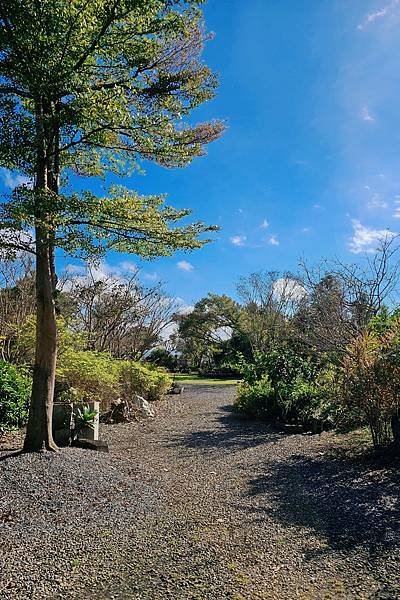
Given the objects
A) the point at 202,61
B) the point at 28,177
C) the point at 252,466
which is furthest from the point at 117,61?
the point at 252,466

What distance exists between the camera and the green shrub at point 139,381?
11148mm

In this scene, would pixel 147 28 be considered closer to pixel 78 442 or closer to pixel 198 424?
pixel 78 442

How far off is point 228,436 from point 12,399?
3.96 metres

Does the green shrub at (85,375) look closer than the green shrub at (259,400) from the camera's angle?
Yes

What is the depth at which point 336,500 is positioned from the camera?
4125mm

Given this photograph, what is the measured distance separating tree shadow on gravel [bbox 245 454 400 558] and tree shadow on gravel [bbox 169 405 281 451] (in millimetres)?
1456

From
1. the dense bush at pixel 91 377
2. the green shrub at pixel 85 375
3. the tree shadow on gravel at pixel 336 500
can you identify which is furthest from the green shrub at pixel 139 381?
the tree shadow on gravel at pixel 336 500

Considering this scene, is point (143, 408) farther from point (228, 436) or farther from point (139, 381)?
point (228, 436)

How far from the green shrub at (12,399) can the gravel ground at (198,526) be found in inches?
52.3

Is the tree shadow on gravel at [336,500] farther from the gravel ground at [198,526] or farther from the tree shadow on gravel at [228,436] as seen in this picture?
the tree shadow on gravel at [228,436]

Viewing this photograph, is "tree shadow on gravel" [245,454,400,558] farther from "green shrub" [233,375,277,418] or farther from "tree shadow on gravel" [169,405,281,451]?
"green shrub" [233,375,277,418]

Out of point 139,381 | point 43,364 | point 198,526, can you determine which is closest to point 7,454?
point 43,364

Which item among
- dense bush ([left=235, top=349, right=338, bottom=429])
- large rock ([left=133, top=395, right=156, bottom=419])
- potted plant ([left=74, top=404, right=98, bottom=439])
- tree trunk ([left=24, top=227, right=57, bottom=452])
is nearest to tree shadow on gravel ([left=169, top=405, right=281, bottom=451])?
dense bush ([left=235, top=349, right=338, bottom=429])

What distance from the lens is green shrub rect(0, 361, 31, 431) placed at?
6.80 metres
